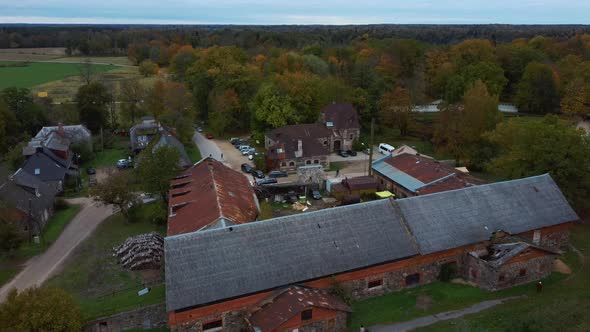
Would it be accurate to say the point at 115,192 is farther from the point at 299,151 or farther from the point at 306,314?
the point at 299,151

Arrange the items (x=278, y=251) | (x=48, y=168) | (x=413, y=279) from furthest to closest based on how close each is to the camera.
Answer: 1. (x=48, y=168)
2. (x=413, y=279)
3. (x=278, y=251)

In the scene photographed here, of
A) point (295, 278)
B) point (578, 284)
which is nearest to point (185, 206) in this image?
point (295, 278)

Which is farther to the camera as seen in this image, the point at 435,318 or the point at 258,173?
the point at 258,173

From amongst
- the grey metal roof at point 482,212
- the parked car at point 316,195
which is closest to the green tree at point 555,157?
the grey metal roof at point 482,212

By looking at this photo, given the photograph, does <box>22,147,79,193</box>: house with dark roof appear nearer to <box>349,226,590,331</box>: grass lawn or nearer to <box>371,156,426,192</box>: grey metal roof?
<box>371,156,426,192</box>: grey metal roof

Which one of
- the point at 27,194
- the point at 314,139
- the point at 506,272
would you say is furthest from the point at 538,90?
the point at 27,194

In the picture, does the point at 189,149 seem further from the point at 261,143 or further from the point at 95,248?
the point at 95,248
